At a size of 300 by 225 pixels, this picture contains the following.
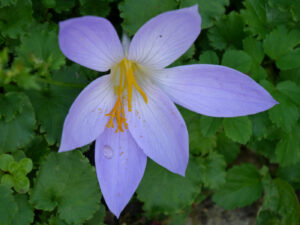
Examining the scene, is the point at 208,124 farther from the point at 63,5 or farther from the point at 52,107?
the point at 63,5

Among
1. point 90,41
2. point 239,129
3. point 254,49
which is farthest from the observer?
point 254,49

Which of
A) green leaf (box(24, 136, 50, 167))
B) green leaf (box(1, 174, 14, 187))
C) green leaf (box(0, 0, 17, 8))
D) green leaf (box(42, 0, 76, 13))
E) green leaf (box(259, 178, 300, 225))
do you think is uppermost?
green leaf (box(0, 0, 17, 8))

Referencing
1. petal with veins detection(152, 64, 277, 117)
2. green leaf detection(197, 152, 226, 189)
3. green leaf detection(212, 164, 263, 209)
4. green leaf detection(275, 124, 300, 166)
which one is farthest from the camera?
green leaf detection(212, 164, 263, 209)

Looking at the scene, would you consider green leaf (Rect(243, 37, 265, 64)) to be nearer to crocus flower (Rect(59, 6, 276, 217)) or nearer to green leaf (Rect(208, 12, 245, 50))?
green leaf (Rect(208, 12, 245, 50))

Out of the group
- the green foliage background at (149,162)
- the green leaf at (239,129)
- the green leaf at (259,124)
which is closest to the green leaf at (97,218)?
the green foliage background at (149,162)

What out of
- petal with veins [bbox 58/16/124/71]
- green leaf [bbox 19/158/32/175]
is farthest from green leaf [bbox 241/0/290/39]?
green leaf [bbox 19/158/32/175]

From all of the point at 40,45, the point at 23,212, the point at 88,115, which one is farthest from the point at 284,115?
the point at 23,212
